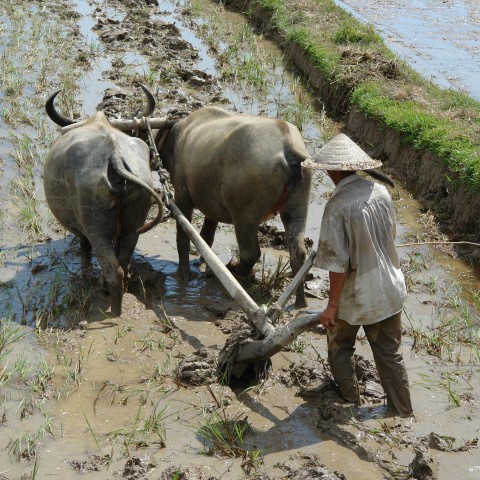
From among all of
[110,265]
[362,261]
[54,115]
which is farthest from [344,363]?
[54,115]

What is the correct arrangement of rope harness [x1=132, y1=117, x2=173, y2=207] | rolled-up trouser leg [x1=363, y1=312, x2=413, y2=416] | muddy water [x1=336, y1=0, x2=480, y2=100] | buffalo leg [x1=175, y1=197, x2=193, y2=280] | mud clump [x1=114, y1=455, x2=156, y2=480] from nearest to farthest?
mud clump [x1=114, y1=455, x2=156, y2=480] < rolled-up trouser leg [x1=363, y1=312, x2=413, y2=416] < rope harness [x1=132, y1=117, x2=173, y2=207] < buffalo leg [x1=175, y1=197, x2=193, y2=280] < muddy water [x1=336, y1=0, x2=480, y2=100]

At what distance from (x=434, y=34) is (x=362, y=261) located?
11.3 meters

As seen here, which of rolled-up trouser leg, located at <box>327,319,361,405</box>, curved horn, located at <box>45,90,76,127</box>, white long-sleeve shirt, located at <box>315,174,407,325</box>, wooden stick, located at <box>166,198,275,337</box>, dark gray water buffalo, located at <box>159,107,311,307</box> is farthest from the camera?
curved horn, located at <box>45,90,76,127</box>

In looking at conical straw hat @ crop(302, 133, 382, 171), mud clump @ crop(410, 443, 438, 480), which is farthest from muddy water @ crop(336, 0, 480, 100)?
mud clump @ crop(410, 443, 438, 480)

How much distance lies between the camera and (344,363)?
16.5 ft

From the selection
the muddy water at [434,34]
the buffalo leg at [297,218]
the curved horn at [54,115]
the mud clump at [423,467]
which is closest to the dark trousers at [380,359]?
the mud clump at [423,467]

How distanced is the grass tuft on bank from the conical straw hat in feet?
11.2

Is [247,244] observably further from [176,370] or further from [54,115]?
[54,115]

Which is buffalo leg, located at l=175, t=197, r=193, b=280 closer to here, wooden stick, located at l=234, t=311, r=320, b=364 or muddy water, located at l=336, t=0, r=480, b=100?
wooden stick, located at l=234, t=311, r=320, b=364

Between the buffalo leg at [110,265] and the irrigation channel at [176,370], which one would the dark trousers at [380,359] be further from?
the buffalo leg at [110,265]

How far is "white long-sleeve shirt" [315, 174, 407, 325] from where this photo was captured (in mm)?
4629

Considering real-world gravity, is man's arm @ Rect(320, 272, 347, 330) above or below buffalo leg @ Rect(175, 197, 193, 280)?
above

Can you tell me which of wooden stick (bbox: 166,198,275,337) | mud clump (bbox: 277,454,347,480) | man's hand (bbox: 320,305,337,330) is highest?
man's hand (bbox: 320,305,337,330)

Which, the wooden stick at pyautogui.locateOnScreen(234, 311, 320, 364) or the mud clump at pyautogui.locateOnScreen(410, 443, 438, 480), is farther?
the wooden stick at pyautogui.locateOnScreen(234, 311, 320, 364)
